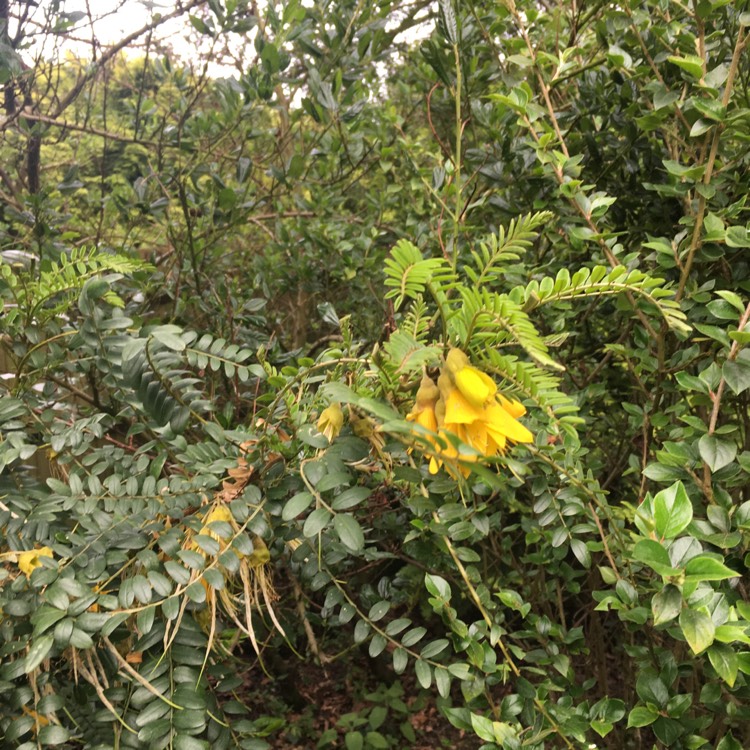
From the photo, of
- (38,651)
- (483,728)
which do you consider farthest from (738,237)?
(38,651)

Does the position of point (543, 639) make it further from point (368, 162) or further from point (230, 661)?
point (368, 162)

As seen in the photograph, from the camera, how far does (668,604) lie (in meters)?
0.63

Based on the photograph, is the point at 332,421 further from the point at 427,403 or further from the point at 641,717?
the point at 641,717

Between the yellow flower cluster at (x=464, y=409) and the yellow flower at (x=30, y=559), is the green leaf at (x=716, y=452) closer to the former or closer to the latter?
the yellow flower cluster at (x=464, y=409)

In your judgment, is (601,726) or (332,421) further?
(601,726)

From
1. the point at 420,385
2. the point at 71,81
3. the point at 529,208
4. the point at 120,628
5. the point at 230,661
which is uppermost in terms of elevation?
the point at 71,81

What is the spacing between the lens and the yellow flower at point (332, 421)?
27.6 inches

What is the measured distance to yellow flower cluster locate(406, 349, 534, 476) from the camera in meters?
0.57

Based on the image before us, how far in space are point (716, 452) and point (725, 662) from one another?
0.97 feet

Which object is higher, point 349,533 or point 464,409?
point 464,409

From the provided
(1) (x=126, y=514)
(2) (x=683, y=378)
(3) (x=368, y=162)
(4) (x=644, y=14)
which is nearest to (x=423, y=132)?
(3) (x=368, y=162)

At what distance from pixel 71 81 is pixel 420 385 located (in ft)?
12.3

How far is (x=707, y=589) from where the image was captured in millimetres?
650

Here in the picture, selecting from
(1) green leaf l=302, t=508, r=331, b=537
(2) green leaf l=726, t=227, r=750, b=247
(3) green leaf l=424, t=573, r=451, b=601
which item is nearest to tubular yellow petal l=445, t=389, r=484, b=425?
(1) green leaf l=302, t=508, r=331, b=537
